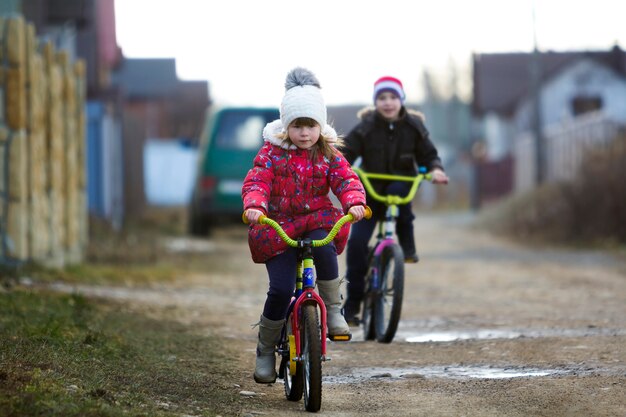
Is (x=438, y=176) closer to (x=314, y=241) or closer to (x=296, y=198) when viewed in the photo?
(x=296, y=198)

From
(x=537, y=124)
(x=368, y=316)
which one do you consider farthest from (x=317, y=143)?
(x=537, y=124)

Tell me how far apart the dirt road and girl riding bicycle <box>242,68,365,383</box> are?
1.37ft

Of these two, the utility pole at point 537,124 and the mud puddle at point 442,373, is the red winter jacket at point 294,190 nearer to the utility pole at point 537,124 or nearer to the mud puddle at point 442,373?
the mud puddle at point 442,373

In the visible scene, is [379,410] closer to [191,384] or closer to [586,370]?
[191,384]

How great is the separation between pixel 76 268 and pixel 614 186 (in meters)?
8.96

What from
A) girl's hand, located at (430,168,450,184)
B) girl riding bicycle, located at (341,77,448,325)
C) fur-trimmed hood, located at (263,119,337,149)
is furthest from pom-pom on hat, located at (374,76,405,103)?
fur-trimmed hood, located at (263,119,337,149)

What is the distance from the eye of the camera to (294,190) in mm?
6047

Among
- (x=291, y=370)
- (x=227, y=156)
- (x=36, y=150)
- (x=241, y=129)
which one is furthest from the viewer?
(x=241, y=129)

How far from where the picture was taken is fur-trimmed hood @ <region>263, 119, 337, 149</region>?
6.12 m

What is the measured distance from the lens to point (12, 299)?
29.3ft

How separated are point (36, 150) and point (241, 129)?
8497mm

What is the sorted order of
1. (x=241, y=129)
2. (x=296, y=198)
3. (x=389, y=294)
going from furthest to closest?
(x=241, y=129), (x=389, y=294), (x=296, y=198)

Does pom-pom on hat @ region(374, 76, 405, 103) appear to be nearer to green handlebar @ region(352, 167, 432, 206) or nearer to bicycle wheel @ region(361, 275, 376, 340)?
green handlebar @ region(352, 167, 432, 206)

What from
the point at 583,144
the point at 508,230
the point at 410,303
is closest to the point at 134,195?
the point at 508,230
